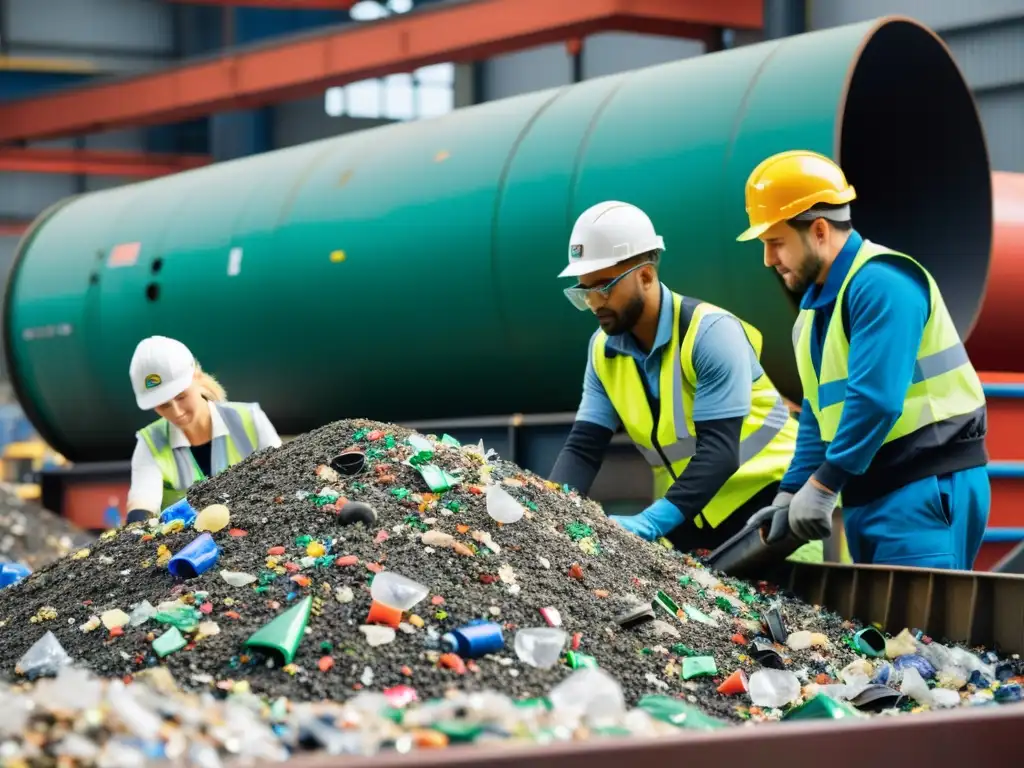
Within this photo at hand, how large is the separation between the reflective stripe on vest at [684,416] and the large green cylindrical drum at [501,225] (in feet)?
4.07

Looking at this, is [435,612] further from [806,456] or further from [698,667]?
[806,456]

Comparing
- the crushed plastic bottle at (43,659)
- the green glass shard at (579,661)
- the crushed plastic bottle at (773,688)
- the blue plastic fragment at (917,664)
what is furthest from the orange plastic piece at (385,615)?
the blue plastic fragment at (917,664)

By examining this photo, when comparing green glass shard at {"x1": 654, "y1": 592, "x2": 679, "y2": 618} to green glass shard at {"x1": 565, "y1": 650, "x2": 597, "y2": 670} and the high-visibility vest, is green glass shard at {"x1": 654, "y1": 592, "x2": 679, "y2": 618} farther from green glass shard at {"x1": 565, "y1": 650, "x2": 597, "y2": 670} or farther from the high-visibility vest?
the high-visibility vest

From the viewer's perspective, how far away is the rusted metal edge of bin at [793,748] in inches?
49.1

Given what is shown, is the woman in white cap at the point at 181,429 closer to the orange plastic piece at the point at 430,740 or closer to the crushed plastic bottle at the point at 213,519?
the crushed plastic bottle at the point at 213,519

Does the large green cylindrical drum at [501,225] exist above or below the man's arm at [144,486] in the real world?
above

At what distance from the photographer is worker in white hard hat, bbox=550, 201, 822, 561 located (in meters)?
3.31

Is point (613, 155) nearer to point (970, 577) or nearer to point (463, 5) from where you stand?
point (970, 577)

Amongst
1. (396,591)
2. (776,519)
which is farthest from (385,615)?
(776,519)

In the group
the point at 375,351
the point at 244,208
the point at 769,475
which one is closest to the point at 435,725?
the point at 769,475

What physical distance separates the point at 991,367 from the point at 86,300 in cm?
509

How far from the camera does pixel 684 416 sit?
3.46 m

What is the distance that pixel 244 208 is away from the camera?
7012 mm

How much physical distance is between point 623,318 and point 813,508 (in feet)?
2.60
